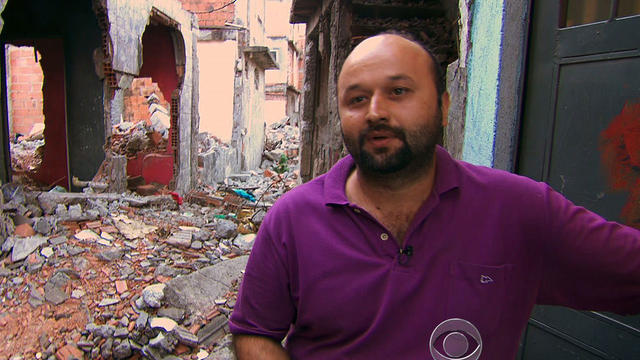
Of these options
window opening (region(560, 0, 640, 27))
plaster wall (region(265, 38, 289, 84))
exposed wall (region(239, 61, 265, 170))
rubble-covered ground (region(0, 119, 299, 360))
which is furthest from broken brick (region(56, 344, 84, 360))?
plaster wall (region(265, 38, 289, 84))

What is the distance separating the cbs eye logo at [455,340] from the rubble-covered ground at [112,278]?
2665 mm

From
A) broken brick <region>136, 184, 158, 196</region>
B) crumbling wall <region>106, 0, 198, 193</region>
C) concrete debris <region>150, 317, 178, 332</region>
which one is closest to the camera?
concrete debris <region>150, 317, 178, 332</region>

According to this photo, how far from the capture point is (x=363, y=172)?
4.76ft

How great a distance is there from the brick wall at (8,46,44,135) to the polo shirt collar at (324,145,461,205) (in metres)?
19.6

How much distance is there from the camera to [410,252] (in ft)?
4.12

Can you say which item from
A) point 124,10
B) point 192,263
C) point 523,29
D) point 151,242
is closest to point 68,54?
point 124,10

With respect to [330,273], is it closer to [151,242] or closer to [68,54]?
[151,242]

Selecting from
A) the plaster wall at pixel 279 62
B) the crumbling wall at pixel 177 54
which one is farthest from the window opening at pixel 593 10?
Result: the plaster wall at pixel 279 62

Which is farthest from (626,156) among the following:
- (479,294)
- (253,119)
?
(253,119)

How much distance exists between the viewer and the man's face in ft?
4.51

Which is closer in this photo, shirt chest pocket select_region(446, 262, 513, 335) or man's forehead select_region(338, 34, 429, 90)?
shirt chest pocket select_region(446, 262, 513, 335)

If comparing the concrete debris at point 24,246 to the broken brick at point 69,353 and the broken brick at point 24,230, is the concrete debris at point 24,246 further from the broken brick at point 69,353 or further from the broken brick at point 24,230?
the broken brick at point 69,353

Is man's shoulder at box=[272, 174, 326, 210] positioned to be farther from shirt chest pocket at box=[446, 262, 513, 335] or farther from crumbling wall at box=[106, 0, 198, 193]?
crumbling wall at box=[106, 0, 198, 193]

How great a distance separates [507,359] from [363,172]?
72 cm
